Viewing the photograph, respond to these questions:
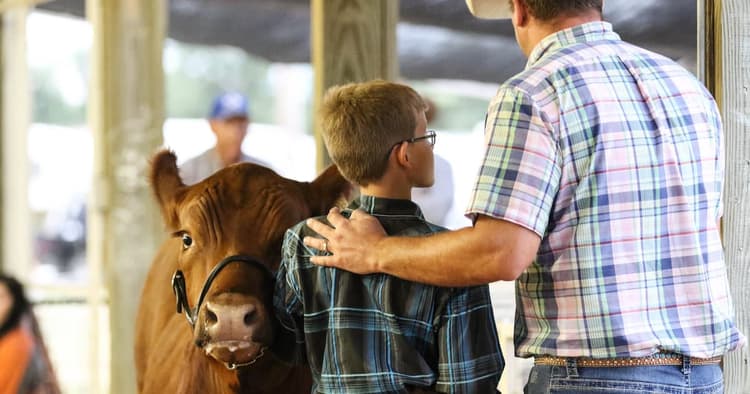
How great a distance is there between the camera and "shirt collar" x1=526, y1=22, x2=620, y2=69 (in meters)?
2.23

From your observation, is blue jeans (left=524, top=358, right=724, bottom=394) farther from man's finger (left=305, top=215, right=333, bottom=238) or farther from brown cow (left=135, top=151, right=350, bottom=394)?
brown cow (left=135, top=151, right=350, bottom=394)

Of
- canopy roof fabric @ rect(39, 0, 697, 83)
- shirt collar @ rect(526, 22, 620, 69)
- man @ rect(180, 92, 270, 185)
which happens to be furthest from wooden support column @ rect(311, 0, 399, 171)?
man @ rect(180, 92, 270, 185)

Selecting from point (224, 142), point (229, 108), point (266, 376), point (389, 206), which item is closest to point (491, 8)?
point (389, 206)

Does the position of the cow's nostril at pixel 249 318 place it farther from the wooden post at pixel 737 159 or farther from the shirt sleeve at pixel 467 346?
the wooden post at pixel 737 159

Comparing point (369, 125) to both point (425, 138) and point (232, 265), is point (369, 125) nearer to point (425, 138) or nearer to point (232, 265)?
point (425, 138)

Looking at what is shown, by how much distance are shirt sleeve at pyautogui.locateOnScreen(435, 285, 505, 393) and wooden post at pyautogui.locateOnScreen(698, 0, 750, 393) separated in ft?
2.98

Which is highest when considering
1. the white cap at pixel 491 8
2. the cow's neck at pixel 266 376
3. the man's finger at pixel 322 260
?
the white cap at pixel 491 8

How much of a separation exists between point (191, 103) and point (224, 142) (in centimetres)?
241

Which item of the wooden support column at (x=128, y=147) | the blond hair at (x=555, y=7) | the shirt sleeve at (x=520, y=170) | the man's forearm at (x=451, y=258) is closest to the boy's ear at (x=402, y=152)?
the man's forearm at (x=451, y=258)

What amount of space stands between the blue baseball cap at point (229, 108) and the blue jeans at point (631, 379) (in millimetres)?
5116

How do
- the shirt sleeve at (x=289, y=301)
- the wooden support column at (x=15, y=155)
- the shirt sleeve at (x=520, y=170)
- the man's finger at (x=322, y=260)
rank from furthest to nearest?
the wooden support column at (x=15, y=155), the shirt sleeve at (x=289, y=301), the man's finger at (x=322, y=260), the shirt sleeve at (x=520, y=170)

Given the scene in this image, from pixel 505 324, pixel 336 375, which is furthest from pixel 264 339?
pixel 505 324

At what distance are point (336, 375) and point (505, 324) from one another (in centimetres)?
198

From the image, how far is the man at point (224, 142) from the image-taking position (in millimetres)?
6656
